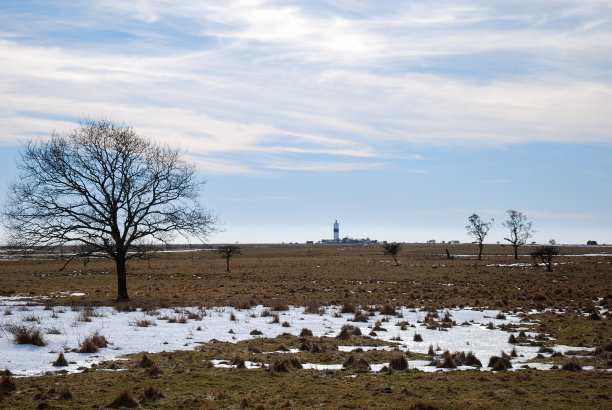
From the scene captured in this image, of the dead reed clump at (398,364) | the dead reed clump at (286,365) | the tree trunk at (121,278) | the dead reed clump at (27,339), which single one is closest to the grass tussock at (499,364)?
the dead reed clump at (398,364)

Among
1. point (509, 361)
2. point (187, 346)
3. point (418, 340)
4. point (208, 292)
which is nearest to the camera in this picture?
point (509, 361)

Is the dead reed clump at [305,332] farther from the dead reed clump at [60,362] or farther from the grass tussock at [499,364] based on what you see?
the dead reed clump at [60,362]

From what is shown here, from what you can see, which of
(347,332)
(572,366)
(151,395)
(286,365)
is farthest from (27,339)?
(572,366)

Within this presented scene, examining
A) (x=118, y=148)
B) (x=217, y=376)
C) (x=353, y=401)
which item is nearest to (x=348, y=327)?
(x=217, y=376)

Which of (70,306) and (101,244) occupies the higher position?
(101,244)

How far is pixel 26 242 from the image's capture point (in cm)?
2480

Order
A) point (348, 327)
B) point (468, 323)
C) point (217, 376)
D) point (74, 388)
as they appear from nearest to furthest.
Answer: point (74, 388)
point (217, 376)
point (348, 327)
point (468, 323)

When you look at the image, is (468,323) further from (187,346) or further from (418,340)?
(187,346)

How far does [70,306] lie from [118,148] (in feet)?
26.2

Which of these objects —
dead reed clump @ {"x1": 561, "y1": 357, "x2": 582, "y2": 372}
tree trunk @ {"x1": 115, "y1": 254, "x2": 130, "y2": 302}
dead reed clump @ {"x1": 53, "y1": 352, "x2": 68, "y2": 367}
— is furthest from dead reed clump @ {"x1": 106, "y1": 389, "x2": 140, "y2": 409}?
tree trunk @ {"x1": 115, "y1": 254, "x2": 130, "y2": 302}

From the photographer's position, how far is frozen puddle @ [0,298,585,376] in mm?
12727

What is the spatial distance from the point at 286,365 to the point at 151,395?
3.59 m

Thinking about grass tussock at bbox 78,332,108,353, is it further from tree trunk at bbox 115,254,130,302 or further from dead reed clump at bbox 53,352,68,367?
tree trunk at bbox 115,254,130,302

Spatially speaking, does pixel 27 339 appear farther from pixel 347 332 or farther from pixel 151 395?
pixel 347 332
